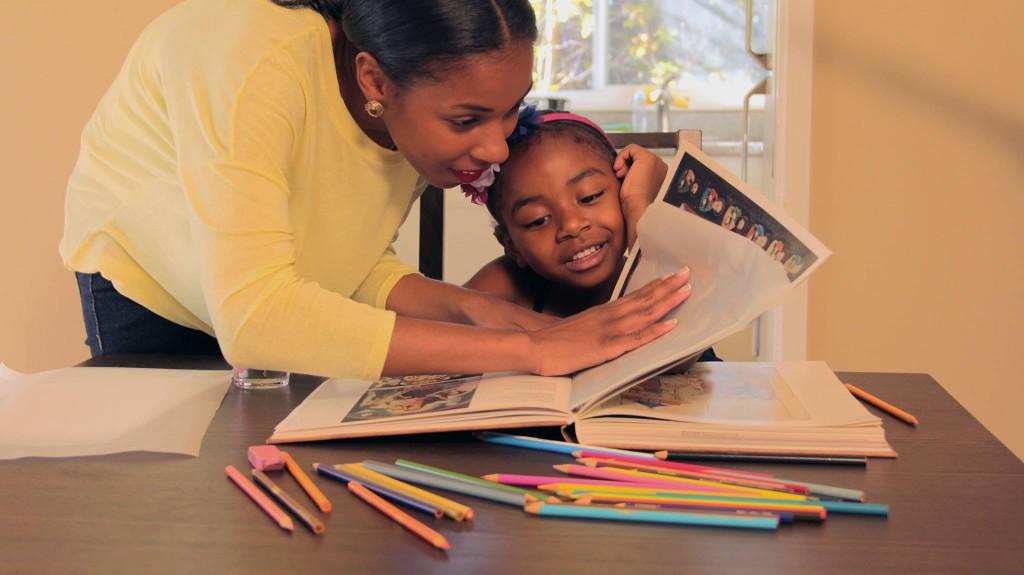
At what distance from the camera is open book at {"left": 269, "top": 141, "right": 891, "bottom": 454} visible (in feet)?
2.84

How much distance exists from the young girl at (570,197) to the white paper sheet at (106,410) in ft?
1.57

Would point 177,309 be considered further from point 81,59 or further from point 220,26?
point 81,59

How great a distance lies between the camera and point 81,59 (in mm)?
2262

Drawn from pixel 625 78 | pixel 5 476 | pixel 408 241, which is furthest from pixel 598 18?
pixel 5 476

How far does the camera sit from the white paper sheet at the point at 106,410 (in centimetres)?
87

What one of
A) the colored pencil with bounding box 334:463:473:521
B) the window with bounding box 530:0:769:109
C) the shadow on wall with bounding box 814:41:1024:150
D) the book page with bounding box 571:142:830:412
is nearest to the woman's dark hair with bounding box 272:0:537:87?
the book page with bounding box 571:142:830:412

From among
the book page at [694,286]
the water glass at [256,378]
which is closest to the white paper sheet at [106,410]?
the water glass at [256,378]

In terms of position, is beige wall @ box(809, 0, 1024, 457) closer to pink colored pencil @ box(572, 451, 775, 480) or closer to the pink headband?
the pink headband

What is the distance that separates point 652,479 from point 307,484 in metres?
0.24

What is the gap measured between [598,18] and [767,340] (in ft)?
5.39

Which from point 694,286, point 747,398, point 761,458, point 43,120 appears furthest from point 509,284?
point 43,120

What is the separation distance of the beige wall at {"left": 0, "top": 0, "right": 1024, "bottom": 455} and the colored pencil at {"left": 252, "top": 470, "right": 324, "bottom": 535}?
169 centimetres

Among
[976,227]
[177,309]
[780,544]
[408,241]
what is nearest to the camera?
[780,544]

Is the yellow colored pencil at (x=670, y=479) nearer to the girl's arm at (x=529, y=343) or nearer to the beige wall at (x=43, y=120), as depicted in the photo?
the girl's arm at (x=529, y=343)
